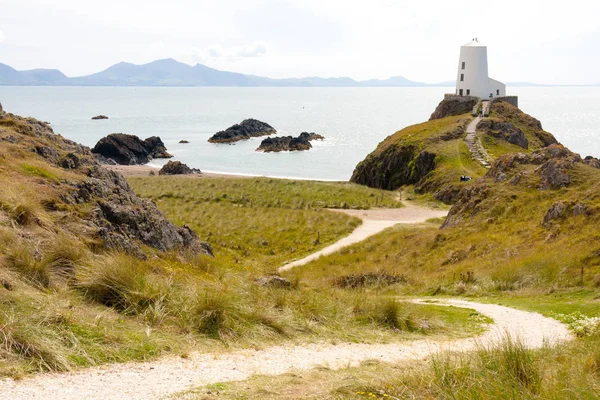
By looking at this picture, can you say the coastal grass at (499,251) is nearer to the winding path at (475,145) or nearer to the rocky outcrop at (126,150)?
the winding path at (475,145)

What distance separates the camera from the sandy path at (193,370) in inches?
283

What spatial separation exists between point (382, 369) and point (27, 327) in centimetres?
539

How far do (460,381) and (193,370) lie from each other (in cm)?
394

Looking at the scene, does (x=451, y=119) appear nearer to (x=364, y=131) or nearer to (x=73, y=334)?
(x=73, y=334)

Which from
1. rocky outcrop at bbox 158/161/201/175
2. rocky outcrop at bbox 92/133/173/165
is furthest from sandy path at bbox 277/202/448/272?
rocky outcrop at bbox 92/133/173/165

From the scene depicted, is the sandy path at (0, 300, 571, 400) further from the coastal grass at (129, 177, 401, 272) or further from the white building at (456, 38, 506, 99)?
the white building at (456, 38, 506, 99)

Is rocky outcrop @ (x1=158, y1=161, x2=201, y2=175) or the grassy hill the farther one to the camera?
rocky outcrop @ (x1=158, y1=161, x2=201, y2=175)

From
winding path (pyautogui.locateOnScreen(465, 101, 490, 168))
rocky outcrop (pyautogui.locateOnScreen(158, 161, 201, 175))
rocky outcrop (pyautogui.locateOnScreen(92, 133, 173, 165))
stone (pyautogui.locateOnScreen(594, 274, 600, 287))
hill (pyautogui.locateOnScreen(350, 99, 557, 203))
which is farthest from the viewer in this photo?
rocky outcrop (pyautogui.locateOnScreen(92, 133, 173, 165))

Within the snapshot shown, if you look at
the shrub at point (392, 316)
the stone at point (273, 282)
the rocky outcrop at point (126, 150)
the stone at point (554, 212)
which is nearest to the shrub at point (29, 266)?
the stone at point (273, 282)

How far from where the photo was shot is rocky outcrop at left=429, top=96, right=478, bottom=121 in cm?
7881

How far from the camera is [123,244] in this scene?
14172mm

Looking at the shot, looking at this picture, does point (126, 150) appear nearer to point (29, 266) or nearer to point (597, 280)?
point (597, 280)

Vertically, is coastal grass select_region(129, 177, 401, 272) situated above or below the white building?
below

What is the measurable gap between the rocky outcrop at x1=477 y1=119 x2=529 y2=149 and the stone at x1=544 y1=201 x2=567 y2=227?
39886 mm
